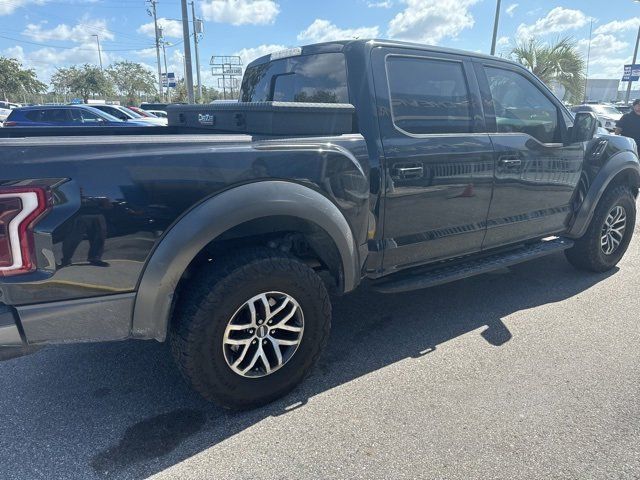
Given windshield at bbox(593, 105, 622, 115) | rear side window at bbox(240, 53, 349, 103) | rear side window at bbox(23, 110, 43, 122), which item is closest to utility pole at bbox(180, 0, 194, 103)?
rear side window at bbox(23, 110, 43, 122)

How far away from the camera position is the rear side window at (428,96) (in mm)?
2873

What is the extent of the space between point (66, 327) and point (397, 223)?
6.06ft

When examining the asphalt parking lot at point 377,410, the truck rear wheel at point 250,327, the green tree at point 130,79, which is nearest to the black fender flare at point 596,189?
the asphalt parking lot at point 377,410

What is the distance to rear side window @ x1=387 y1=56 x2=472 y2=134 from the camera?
9.43ft

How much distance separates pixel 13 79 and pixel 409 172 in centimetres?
5489

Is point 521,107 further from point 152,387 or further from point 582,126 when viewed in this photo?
point 152,387

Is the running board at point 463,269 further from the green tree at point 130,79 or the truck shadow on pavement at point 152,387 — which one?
the green tree at point 130,79

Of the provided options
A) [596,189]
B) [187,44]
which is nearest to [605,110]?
[187,44]

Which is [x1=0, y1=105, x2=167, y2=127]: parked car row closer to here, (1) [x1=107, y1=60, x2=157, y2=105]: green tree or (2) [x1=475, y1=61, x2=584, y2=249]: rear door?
(2) [x1=475, y1=61, x2=584, y2=249]: rear door

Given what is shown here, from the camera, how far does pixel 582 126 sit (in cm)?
369

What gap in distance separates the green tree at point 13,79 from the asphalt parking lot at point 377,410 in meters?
53.0

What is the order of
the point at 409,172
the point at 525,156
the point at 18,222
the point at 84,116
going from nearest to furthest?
the point at 18,222 → the point at 409,172 → the point at 525,156 → the point at 84,116

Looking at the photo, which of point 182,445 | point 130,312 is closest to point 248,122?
point 130,312

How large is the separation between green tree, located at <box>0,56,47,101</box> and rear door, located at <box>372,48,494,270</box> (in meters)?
53.2
